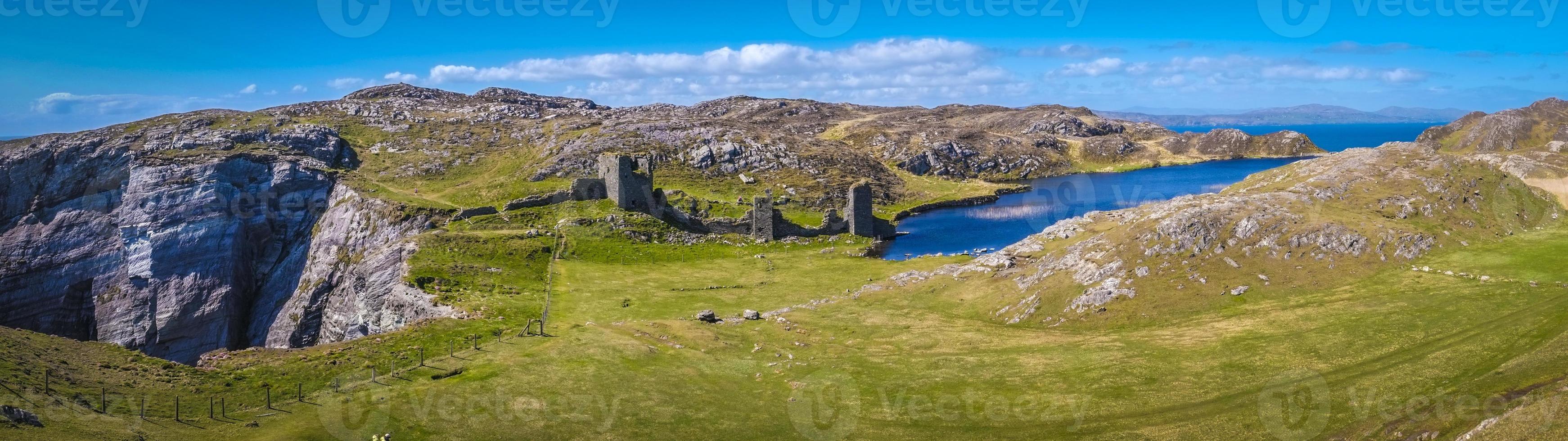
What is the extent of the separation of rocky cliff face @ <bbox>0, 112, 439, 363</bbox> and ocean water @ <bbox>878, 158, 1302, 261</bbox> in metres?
69.6

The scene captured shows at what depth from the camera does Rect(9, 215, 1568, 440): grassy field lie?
1303 inches

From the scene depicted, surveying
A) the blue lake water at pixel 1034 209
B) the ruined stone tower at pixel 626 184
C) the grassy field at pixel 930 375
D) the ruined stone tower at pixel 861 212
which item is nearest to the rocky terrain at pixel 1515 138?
the grassy field at pixel 930 375

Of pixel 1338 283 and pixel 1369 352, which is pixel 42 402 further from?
pixel 1338 283

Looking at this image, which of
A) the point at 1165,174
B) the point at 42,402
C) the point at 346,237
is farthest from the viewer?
the point at 1165,174

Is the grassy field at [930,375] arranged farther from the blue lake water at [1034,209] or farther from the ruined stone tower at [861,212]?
the ruined stone tower at [861,212]

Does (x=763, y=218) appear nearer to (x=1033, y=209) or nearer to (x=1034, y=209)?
(x=1033, y=209)

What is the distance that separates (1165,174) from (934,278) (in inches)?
6209

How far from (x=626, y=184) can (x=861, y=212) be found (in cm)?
3115

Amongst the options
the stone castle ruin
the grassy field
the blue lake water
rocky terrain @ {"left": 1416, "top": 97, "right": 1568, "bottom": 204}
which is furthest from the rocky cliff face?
rocky terrain @ {"left": 1416, "top": 97, "right": 1568, "bottom": 204}

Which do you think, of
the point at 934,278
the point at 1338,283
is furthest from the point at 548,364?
the point at 1338,283

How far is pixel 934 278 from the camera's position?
65750 millimetres

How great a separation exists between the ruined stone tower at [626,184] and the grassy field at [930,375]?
135 ft

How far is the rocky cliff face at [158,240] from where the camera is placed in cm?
9856

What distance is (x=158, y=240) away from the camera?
101m
